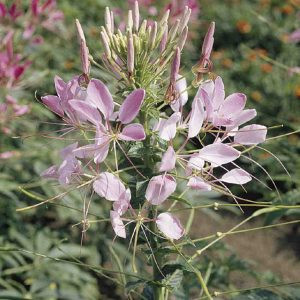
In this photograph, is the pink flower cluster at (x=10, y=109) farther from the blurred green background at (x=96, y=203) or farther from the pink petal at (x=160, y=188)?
the pink petal at (x=160, y=188)

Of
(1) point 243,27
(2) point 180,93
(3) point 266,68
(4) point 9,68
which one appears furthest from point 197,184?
(1) point 243,27

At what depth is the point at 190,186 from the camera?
2.87 feet

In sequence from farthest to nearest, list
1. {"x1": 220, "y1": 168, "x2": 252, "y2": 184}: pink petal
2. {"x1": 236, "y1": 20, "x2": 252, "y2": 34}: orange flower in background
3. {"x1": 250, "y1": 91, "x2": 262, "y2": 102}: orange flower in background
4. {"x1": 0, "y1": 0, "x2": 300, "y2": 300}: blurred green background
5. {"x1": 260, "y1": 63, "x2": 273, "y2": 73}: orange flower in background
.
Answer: {"x1": 236, "y1": 20, "x2": 252, "y2": 34}: orange flower in background
{"x1": 260, "y1": 63, "x2": 273, "y2": 73}: orange flower in background
{"x1": 250, "y1": 91, "x2": 262, "y2": 102}: orange flower in background
{"x1": 0, "y1": 0, "x2": 300, "y2": 300}: blurred green background
{"x1": 220, "y1": 168, "x2": 252, "y2": 184}: pink petal

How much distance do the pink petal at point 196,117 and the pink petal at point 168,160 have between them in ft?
0.15

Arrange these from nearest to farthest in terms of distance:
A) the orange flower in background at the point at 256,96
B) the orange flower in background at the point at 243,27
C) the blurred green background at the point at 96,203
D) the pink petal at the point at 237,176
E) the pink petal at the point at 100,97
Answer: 1. the pink petal at the point at 100,97
2. the pink petal at the point at 237,176
3. the blurred green background at the point at 96,203
4. the orange flower in background at the point at 256,96
5. the orange flower in background at the point at 243,27

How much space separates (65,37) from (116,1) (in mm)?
877

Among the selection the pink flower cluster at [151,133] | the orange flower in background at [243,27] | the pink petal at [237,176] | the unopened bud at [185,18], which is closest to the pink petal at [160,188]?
the pink flower cluster at [151,133]

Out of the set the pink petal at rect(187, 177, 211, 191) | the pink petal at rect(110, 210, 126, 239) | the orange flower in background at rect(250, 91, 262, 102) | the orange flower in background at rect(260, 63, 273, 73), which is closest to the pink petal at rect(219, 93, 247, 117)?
the pink petal at rect(187, 177, 211, 191)

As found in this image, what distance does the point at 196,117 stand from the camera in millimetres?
865

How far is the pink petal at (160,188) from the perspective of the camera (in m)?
0.86

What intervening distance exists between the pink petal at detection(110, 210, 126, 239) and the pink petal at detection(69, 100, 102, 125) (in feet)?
0.42

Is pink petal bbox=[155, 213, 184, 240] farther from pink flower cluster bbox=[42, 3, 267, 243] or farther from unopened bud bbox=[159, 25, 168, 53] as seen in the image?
unopened bud bbox=[159, 25, 168, 53]

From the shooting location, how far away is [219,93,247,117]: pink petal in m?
0.89

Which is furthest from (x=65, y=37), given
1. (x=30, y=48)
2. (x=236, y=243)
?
(x=236, y=243)
